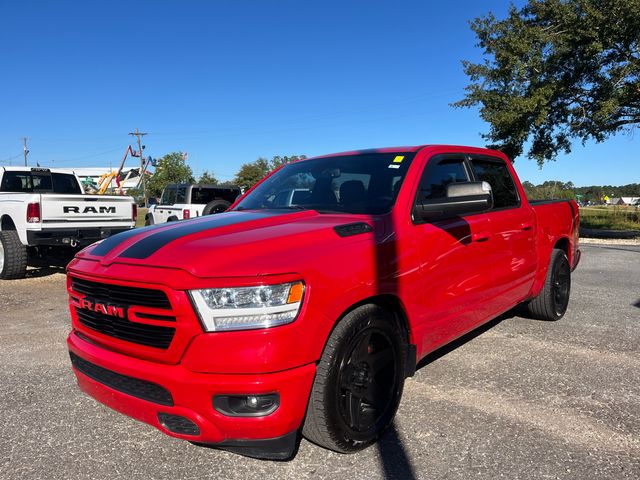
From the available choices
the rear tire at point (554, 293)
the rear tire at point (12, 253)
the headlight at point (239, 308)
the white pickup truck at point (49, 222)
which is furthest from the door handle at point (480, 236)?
the rear tire at point (12, 253)

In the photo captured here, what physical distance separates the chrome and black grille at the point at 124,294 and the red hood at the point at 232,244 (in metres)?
0.13

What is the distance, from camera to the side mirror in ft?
10.1

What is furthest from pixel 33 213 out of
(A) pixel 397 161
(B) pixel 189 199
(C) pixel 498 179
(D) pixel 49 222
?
(C) pixel 498 179

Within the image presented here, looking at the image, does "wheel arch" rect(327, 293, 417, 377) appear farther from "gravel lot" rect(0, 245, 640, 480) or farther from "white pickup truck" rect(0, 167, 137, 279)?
"white pickup truck" rect(0, 167, 137, 279)

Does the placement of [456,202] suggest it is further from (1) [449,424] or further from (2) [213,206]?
(2) [213,206]

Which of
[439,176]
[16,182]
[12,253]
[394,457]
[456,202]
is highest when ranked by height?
[16,182]

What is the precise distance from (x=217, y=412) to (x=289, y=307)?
1.90 ft

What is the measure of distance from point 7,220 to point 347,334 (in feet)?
28.2

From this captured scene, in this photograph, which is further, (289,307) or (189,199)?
(189,199)

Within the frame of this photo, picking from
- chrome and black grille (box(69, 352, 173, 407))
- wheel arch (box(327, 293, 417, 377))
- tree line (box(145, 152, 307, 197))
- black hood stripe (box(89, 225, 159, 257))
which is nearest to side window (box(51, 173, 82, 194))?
black hood stripe (box(89, 225, 159, 257))

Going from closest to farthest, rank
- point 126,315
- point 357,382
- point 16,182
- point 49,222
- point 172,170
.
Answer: point 126,315 < point 357,382 < point 49,222 < point 16,182 < point 172,170

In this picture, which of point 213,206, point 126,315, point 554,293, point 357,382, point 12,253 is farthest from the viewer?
point 213,206

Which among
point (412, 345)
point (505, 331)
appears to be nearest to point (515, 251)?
point (505, 331)

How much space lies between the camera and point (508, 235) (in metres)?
4.14
